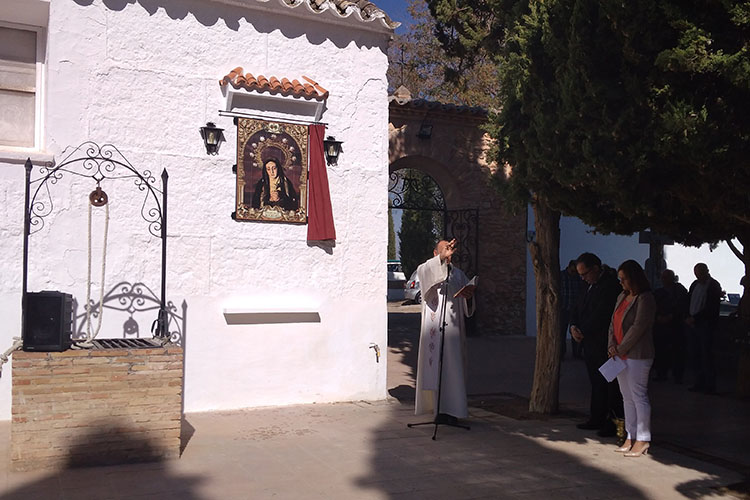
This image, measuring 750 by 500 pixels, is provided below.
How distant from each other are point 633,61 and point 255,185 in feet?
14.3

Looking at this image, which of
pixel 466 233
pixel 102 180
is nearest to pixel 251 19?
pixel 102 180

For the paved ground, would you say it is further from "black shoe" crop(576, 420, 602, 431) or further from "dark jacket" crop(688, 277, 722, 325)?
"dark jacket" crop(688, 277, 722, 325)

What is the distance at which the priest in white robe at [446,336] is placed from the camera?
7484 millimetres

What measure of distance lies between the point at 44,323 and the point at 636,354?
4.96m

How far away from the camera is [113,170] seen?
7.50 metres

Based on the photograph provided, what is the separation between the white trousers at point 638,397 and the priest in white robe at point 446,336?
1.64 meters

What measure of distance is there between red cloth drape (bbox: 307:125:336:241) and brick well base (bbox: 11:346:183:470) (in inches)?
108

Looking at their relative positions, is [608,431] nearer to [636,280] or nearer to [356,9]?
[636,280]

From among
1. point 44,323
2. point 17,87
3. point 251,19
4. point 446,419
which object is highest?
point 251,19

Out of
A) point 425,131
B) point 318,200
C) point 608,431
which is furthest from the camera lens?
point 425,131

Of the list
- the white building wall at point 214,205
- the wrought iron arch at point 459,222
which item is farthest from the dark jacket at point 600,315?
the wrought iron arch at point 459,222

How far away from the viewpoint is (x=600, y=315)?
7422 mm

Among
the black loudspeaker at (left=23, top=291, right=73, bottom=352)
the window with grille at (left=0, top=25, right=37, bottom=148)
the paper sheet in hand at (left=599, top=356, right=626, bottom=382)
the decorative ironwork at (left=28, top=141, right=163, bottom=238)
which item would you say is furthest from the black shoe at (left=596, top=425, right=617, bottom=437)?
the window with grille at (left=0, top=25, right=37, bottom=148)

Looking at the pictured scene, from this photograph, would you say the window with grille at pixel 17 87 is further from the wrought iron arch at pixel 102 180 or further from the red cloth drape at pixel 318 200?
the red cloth drape at pixel 318 200
